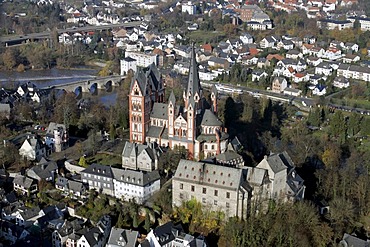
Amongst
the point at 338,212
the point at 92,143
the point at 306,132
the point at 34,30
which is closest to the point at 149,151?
the point at 92,143

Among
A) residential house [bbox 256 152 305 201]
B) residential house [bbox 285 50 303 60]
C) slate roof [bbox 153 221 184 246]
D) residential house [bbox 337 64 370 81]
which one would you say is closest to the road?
residential house [bbox 285 50 303 60]

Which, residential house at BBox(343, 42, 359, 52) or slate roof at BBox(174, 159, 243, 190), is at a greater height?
slate roof at BBox(174, 159, 243, 190)

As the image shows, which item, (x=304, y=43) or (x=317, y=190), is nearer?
(x=317, y=190)

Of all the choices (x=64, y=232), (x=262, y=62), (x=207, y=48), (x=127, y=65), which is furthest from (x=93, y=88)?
(x=64, y=232)

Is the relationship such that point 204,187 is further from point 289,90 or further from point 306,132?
point 289,90

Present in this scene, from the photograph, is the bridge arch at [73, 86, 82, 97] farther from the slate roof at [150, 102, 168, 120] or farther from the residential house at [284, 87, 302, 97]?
the slate roof at [150, 102, 168, 120]

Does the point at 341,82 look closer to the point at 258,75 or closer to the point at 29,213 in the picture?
the point at 258,75
